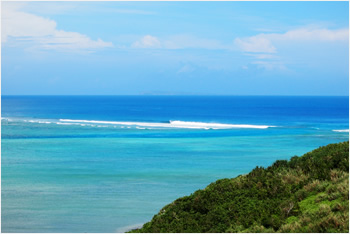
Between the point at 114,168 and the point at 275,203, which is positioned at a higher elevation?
the point at 114,168

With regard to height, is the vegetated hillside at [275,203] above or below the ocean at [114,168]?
below

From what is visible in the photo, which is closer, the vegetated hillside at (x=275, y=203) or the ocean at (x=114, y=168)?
the vegetated hillside at (x=275, y=203)

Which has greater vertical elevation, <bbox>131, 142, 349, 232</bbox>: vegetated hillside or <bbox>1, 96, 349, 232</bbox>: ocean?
<bbox>1, 96, 349, 232</bbox>: ocean

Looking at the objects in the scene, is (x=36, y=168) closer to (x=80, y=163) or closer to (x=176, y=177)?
(x=80, y=163)

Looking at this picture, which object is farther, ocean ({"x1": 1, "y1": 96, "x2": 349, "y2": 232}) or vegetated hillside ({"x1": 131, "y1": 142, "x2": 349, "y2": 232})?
ocean ({"x1": 1, "y1": 96, "x2": 349, "y2": 232})

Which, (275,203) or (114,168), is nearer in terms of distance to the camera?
(275,203)

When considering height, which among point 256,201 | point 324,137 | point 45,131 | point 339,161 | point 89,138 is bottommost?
point 256,201

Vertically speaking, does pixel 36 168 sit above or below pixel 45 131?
below

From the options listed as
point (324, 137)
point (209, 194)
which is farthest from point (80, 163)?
point (324, 137)
